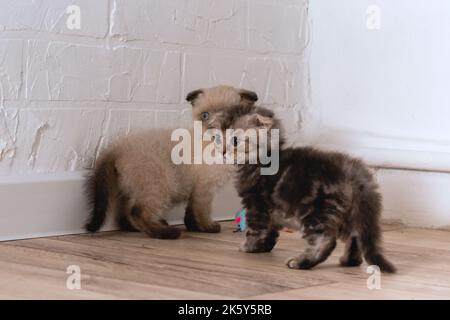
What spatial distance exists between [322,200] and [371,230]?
137 millimetres

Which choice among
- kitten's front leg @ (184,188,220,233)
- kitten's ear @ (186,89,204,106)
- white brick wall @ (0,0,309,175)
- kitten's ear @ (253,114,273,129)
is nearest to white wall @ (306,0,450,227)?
white brick wall @ (0,0,309,175)

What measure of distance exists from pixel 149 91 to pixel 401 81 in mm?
933

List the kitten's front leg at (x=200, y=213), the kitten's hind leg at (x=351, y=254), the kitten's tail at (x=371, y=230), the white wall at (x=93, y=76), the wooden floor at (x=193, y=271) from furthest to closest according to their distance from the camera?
the kitten's front leg at (x=200, y=213) → the white wall at (x=93, y=76) → the kitten's hind leg at (x=351, y=254) → the kitten's tail at (x=371, y=230) → the wooden floor at (x=193, y=271)

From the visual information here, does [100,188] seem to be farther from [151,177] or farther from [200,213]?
[200,213]

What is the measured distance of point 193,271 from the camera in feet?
5.86

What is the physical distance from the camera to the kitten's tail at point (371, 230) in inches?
70.7

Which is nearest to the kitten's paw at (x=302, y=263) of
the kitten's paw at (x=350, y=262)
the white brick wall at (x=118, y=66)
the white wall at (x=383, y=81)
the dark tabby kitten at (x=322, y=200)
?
the dark tabby kitten at (x=322, y=200)

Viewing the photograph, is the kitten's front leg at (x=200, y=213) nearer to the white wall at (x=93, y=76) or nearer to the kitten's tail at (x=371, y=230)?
the white wall at (x=93, y=76)

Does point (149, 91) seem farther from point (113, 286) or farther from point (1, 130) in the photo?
point (113, 286)

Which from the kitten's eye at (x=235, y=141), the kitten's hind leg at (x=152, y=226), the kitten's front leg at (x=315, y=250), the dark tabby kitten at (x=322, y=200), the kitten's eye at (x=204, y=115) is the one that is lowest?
the kitten's hind leg at (x=152, y=226)

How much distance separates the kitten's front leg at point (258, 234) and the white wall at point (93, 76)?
567 mm

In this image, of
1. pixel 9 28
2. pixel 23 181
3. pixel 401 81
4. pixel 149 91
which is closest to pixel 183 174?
pixel 149 91

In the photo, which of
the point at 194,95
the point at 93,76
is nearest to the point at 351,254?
the point at 194,95

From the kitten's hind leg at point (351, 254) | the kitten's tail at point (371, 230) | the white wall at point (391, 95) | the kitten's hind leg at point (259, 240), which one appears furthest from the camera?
the white wall at point (391, 95)
